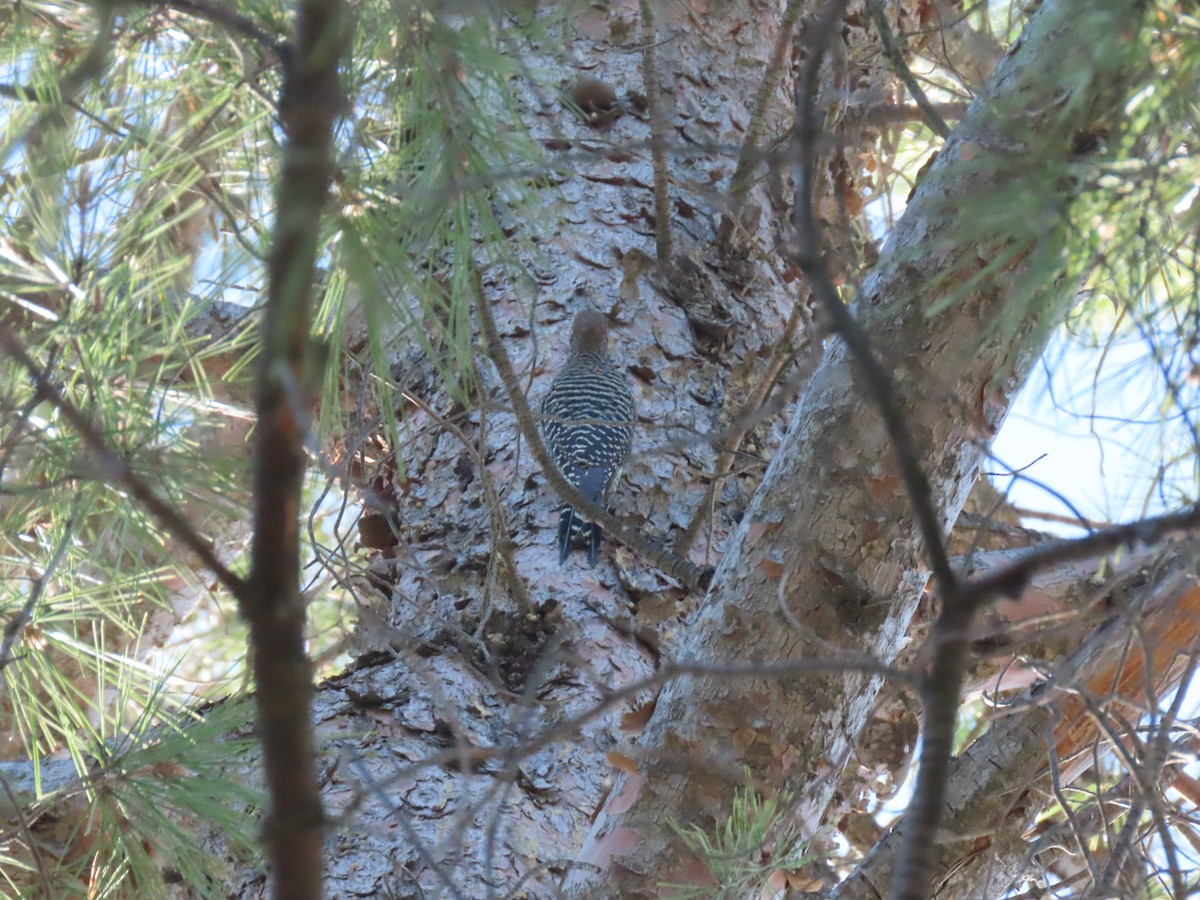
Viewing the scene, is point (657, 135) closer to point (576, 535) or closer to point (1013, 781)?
point (576, 535)

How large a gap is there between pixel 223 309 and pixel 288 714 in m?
2.52

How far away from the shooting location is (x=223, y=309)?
3.12 metres

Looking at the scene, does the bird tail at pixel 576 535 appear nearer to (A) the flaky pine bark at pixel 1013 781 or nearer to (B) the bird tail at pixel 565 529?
(B) the bird tail at pixel 565 529

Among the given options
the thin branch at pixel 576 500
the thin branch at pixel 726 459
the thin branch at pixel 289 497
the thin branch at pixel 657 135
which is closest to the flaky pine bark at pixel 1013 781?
the thin branch at pixel 576 500

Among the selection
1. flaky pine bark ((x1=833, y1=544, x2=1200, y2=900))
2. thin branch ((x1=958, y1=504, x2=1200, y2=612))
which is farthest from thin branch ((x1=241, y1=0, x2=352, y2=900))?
flaky pine bark ((x1=833, y1=544, x2=1200, y2=900))

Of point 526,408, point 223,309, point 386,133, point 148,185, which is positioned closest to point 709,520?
point 526,408

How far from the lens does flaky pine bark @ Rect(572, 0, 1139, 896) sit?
1.47m

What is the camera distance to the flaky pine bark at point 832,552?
147 cm

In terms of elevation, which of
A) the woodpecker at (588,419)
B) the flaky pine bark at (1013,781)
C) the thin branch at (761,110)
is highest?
the thin branch at (761,110)

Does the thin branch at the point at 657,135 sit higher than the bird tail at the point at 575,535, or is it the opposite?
the thin branch at the point at 657,135

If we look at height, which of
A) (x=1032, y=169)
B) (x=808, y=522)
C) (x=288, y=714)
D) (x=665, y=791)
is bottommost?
(x=288, y=714)

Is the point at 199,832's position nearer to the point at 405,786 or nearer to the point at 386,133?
the point at 405,786

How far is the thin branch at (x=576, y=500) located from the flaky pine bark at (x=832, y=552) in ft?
1.15

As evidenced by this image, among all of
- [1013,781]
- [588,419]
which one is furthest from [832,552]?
[588,419]
